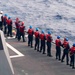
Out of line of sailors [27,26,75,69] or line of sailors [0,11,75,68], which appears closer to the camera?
line of sailors [27,26,75,69]

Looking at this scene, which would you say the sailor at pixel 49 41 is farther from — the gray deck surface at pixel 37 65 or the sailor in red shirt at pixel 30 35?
the sailor in red shirt at pixel 30 35

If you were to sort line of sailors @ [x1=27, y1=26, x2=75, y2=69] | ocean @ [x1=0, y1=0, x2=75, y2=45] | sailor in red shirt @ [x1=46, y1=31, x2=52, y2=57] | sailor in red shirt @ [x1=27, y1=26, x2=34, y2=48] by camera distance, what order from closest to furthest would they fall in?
line of sailors @ [x1=27, y1=26, x2=75, y2=69] → sailor in red shirt @ [x1=46, y1=31, x2=52, y2=57] → sailor in red shirt @ [x1=27, y1=26, x2=34, y2=48] → ocean @ [x1=0, y1=0, x2=75, y2=45]

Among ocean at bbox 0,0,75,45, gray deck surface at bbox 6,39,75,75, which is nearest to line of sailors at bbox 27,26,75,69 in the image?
gray deck surface at bbox 6,39,75,75

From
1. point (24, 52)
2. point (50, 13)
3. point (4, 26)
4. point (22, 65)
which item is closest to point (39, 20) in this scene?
point (50, 13)

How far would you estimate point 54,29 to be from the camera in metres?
50.9

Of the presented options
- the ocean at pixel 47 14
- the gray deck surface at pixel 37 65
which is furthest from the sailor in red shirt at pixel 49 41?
the ocean at pixel 47 14

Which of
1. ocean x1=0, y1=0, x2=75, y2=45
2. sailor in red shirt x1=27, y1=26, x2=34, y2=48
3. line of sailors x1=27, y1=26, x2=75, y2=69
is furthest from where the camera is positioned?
ocean x1=0, y1=0, x2=75, y2=45

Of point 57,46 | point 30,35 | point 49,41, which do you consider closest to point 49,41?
point 49,41

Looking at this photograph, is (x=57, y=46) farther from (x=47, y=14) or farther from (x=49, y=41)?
(x=47, y=14)

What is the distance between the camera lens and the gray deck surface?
87.3 ft

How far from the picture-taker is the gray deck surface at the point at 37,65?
2661 cm

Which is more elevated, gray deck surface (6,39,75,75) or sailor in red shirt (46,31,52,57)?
sailor in red shirt (46,31,52,57)

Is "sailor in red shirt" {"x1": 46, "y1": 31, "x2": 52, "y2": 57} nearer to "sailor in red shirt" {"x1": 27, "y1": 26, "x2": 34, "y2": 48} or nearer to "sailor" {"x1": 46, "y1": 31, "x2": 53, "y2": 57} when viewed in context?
"sailor" {"x1": 46, "y1": 31, "x2": 53, "y2": 57}

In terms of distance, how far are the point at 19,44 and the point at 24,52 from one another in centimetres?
252
